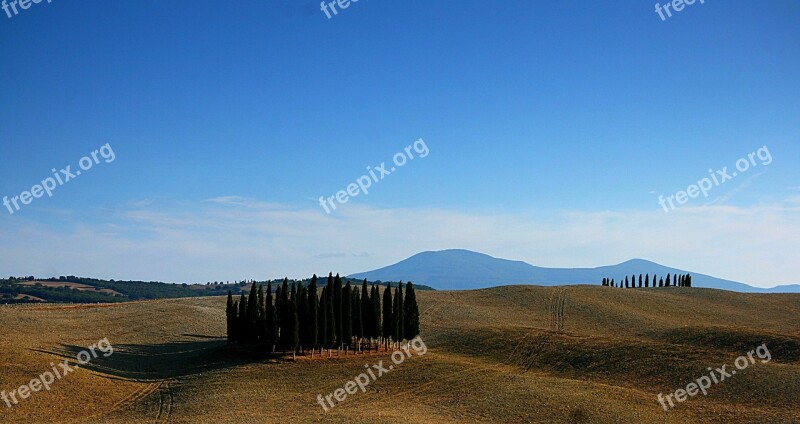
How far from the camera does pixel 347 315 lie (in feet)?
197

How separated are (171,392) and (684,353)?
146 ft

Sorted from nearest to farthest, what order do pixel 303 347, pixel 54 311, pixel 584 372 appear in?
pixel 584 372, pixel 303 347, pixel 54 311

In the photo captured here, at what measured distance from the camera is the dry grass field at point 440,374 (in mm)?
40406

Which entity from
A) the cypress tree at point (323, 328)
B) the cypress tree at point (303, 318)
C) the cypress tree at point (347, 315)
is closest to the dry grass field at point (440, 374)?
the cypress tree at point (347, 315)

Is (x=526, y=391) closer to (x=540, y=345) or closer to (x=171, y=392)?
(x=540, y=345)

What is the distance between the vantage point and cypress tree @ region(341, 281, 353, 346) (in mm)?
59312

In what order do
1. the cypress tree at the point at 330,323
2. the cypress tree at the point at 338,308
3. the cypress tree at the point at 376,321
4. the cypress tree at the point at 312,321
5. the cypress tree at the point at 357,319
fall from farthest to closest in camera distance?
the cypress tree at the point at 376,321 < the cypress tree at the point at 357,319 < the cypress tree at the point at 338,308 < the cypress tree at the point at 330,323 < the cypress tree at the point at 312,321

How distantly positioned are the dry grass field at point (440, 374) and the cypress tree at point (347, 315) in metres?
2.81

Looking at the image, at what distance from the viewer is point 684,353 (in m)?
53.1

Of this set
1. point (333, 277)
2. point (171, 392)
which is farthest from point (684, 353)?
point (171, 392)

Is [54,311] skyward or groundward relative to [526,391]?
skyward

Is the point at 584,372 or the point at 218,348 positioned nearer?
the point at 584,372

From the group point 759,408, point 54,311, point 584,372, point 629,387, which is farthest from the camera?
point 54,311

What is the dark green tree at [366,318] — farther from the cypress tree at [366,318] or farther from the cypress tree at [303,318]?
the cypress tree at [303,318]
